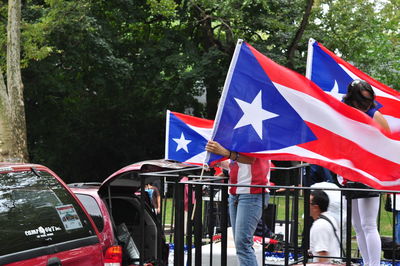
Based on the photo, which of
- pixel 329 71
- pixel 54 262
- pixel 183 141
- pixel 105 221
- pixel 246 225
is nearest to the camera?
pixel 54 262

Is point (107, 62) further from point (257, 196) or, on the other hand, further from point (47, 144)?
point (257, 196)

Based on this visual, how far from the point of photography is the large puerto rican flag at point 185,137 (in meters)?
11.8

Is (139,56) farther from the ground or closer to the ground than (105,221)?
farther from the ground

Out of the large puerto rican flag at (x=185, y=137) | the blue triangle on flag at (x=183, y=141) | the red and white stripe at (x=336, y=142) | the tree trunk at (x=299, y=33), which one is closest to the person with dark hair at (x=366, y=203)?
the red and white stripe at (x=336, y=142)

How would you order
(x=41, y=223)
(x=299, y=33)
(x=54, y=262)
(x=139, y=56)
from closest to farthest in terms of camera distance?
1. (x=54, y=262)
2. (x=41, y=223)
3. (x=299, y=33)
4. (x=139, y=56)

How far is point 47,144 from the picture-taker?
30719mm

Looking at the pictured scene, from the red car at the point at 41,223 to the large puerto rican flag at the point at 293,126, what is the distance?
1413 mm

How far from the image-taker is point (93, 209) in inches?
293

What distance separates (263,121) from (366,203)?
164 cm

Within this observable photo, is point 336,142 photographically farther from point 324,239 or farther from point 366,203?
point 324,239

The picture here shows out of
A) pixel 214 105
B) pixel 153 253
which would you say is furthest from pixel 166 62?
pixel 153 253

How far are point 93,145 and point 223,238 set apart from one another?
1065 inches

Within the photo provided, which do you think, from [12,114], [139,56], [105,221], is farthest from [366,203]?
[139,56]

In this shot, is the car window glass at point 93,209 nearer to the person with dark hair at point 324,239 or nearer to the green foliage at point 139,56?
the person with dark hair at point 324,239
